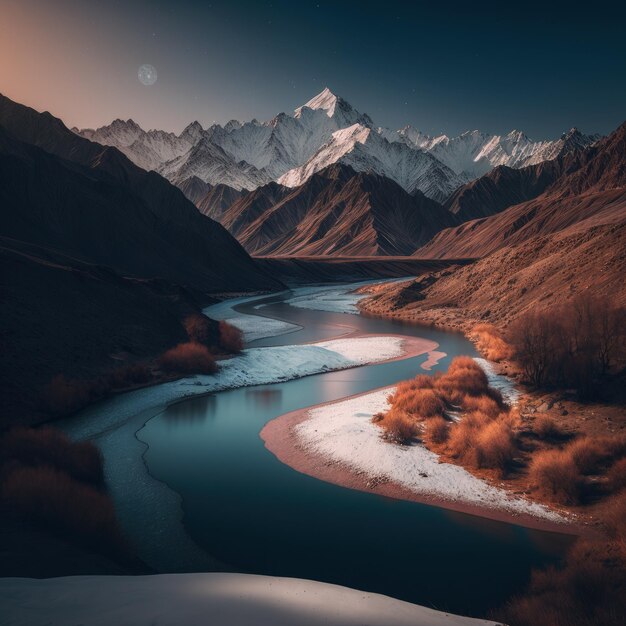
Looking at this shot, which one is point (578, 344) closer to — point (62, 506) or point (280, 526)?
point (280, 526)

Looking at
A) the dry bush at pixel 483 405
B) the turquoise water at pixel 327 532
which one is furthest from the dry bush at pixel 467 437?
the turquoise water at pixel 327 532

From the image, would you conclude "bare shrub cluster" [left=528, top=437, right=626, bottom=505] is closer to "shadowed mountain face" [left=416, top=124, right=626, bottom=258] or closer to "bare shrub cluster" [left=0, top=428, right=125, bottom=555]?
"bare shrub cluster" [left=0, top=428, right=125, bottom=555]

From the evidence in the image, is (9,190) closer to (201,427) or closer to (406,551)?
(201,427)

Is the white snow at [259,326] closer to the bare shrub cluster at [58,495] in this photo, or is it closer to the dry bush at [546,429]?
the bare shrub cluster at [58,495]

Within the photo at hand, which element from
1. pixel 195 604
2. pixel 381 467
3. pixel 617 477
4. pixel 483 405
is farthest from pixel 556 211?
pixel 195 604

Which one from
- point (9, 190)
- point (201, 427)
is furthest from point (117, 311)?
point (9, 190)

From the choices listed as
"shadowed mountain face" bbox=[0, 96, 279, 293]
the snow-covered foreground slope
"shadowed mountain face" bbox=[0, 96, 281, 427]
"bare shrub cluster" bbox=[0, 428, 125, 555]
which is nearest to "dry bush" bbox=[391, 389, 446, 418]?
the snow-covered foreground slope
